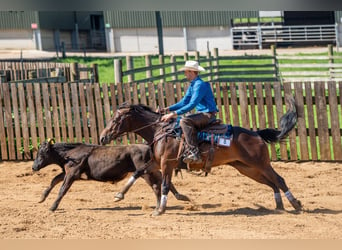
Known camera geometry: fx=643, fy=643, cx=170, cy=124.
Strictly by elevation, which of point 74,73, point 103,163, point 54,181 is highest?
point 74,73

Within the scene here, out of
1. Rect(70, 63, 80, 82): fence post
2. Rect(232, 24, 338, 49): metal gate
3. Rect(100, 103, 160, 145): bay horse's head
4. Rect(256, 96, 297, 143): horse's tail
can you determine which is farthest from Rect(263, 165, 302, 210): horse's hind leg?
Rect(232, 24, 338, 49): metal gate

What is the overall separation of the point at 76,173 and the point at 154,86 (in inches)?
167

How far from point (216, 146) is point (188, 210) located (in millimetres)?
1128

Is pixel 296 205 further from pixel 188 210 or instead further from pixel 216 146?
pixel 188 210

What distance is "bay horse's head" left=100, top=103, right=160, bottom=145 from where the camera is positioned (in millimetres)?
8898

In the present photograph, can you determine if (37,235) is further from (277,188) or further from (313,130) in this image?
(313,130)

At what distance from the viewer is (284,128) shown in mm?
8852

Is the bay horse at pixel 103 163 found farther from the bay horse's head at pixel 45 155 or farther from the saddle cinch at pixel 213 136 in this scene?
the saddle cinch at pixel 213 136

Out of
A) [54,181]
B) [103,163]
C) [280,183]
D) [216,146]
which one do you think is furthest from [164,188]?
[54,181]

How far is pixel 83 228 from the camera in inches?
290

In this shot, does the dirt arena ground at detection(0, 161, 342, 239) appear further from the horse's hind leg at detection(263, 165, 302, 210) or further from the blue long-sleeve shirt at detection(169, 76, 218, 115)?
the blue long-sleeve shirt at detection(169, 76, 218, 115)

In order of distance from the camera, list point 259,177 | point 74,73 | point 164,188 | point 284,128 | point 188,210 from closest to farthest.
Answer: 1. point 164,188
2. point 284,128
3. point 259,177
4. point 188,210
5. point 74,73

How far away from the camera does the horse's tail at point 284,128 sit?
8844 mm

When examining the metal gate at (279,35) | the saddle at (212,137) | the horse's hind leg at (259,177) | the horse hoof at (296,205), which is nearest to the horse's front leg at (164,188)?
the saddle at (212,137)
